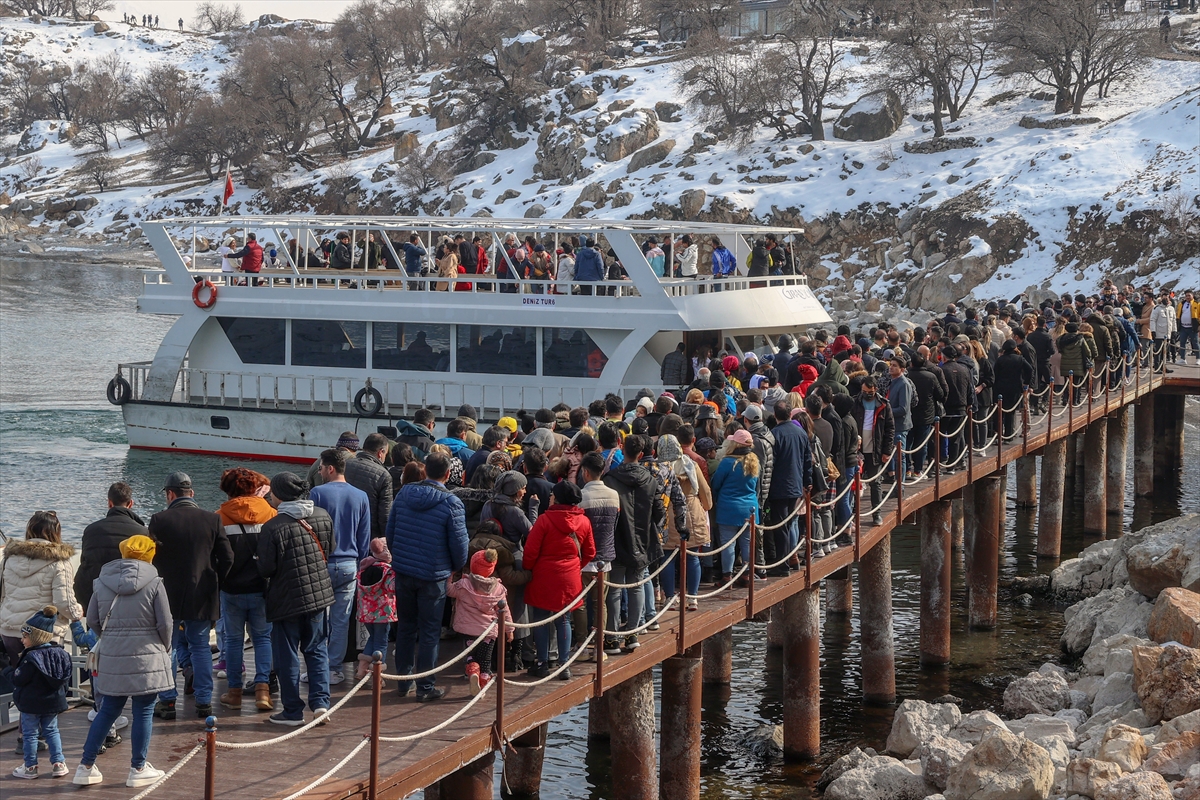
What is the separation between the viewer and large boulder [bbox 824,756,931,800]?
13.0 meters

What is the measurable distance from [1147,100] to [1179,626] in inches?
2230

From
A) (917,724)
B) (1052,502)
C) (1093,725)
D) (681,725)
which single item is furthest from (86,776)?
(1052,502)

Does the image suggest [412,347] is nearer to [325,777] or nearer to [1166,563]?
[1166,563]

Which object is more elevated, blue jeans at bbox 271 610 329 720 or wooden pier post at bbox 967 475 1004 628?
blue jeans at bbox 271 610 329 720

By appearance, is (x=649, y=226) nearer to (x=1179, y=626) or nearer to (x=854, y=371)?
(x=854, y=371)

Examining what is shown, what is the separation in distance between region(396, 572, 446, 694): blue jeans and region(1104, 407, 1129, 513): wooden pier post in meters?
21.8

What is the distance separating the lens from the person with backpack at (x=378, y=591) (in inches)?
392

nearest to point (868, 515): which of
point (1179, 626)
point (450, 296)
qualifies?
point (1179, 626)

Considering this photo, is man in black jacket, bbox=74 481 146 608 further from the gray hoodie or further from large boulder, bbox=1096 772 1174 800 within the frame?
large boulder, bbox=1096 772 1174 800

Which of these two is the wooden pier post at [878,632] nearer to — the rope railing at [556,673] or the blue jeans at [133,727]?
the rope railing at [556,673]

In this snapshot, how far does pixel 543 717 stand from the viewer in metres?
9.81

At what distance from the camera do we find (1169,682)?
43.0ft

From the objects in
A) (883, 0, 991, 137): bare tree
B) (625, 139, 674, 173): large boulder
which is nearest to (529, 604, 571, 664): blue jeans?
(883, 0, 991, 137): bare tree

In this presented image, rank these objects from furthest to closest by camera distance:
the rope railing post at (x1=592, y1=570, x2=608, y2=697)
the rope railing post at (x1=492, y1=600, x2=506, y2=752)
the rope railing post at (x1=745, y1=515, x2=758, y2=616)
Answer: the rope railing post at (x1=745, y1=515, x2=758, y2=616) < the rope railing post at (x1=592, y1=570, x2=608, y2=697) < the rope railing post at (x1=492, y1=600, x2=506, y2=752)
